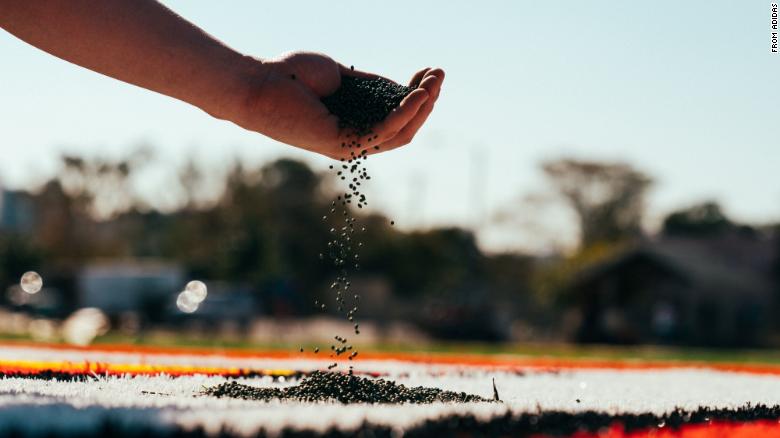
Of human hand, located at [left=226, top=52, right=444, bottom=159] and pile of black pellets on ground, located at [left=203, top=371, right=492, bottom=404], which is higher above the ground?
human hand, located at [left=226, top=52, right=444, bottom=159]

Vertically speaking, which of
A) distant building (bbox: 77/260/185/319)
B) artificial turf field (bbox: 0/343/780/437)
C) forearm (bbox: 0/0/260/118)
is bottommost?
artificial turf field (bbox: 0/343/780/437)

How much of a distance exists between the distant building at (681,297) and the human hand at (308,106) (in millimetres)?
38079

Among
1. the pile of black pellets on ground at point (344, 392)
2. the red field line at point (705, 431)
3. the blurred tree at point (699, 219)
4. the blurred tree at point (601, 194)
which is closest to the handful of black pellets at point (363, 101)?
the pile of black pellets on ground at point (344, 392)

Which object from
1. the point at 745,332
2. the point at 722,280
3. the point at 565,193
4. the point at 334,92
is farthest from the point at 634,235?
the point at 334,92

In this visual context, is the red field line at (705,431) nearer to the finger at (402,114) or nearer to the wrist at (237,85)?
the finger at (402,114)

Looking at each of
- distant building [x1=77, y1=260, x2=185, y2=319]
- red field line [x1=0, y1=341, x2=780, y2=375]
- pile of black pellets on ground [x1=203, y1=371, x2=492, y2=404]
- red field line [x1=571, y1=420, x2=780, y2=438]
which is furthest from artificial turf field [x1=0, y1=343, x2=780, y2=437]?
distant building [x1=77, y1=260, x2=185, y2=319]

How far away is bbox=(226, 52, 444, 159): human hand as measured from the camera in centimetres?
457

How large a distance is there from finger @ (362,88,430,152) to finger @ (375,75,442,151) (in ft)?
0.18

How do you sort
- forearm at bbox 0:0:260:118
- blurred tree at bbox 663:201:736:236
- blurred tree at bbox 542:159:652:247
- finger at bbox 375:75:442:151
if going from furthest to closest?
blurred tree at bbox 663:201:736:236
blurred tree at bbox 542:159:652:247
finger at bbox 375:75:442:151
forearm at bbox 0:0:260:118

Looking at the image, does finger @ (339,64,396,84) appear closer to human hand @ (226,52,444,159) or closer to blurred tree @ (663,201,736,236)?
human hand @ (226,52,444,159)

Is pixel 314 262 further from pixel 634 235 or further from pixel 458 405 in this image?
pixel 458 405

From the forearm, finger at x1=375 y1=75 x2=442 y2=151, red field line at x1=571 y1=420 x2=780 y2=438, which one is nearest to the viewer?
red field line at x1=571 y1=420 x2=780 y2=438

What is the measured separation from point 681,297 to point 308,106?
48.7 meters

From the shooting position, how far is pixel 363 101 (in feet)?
16.0
